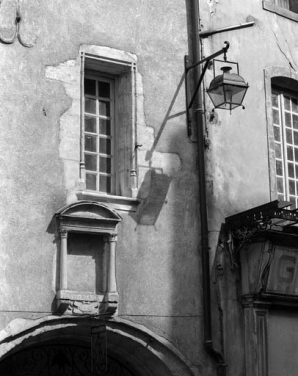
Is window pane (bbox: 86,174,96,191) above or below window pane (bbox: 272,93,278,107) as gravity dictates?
below

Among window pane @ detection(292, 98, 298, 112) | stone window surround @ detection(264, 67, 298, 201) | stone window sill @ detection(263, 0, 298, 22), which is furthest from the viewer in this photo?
window pane @ detection(292, 98, 298, 112)

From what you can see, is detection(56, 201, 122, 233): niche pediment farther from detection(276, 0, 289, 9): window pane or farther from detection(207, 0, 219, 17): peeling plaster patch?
detection(276, 0, 289, 9): window pane

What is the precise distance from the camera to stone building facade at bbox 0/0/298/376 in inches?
421

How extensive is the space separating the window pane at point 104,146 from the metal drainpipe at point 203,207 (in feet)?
3.60

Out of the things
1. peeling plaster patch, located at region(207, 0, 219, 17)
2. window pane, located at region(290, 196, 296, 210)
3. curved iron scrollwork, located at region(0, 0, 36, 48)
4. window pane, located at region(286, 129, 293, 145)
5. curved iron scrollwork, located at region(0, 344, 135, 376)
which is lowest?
curved iron scrollwork, located at region(0, 344, 135, 376)

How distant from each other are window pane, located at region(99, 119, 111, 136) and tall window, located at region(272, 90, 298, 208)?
2473 mm

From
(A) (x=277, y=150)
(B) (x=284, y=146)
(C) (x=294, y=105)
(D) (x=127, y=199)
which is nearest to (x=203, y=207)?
(D) (x=127, y=199)

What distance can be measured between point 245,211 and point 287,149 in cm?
178

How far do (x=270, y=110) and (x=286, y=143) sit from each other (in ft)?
1.84

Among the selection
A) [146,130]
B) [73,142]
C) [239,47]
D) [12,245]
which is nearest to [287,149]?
[239,47]

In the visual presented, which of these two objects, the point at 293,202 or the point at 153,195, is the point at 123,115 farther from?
the point at 293,202

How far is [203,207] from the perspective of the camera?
11836mm

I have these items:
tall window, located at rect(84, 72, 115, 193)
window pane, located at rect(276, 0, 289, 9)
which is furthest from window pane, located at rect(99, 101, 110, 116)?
window pane, located at rect(276, 0, 289, 9)

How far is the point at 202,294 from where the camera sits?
460 inches
